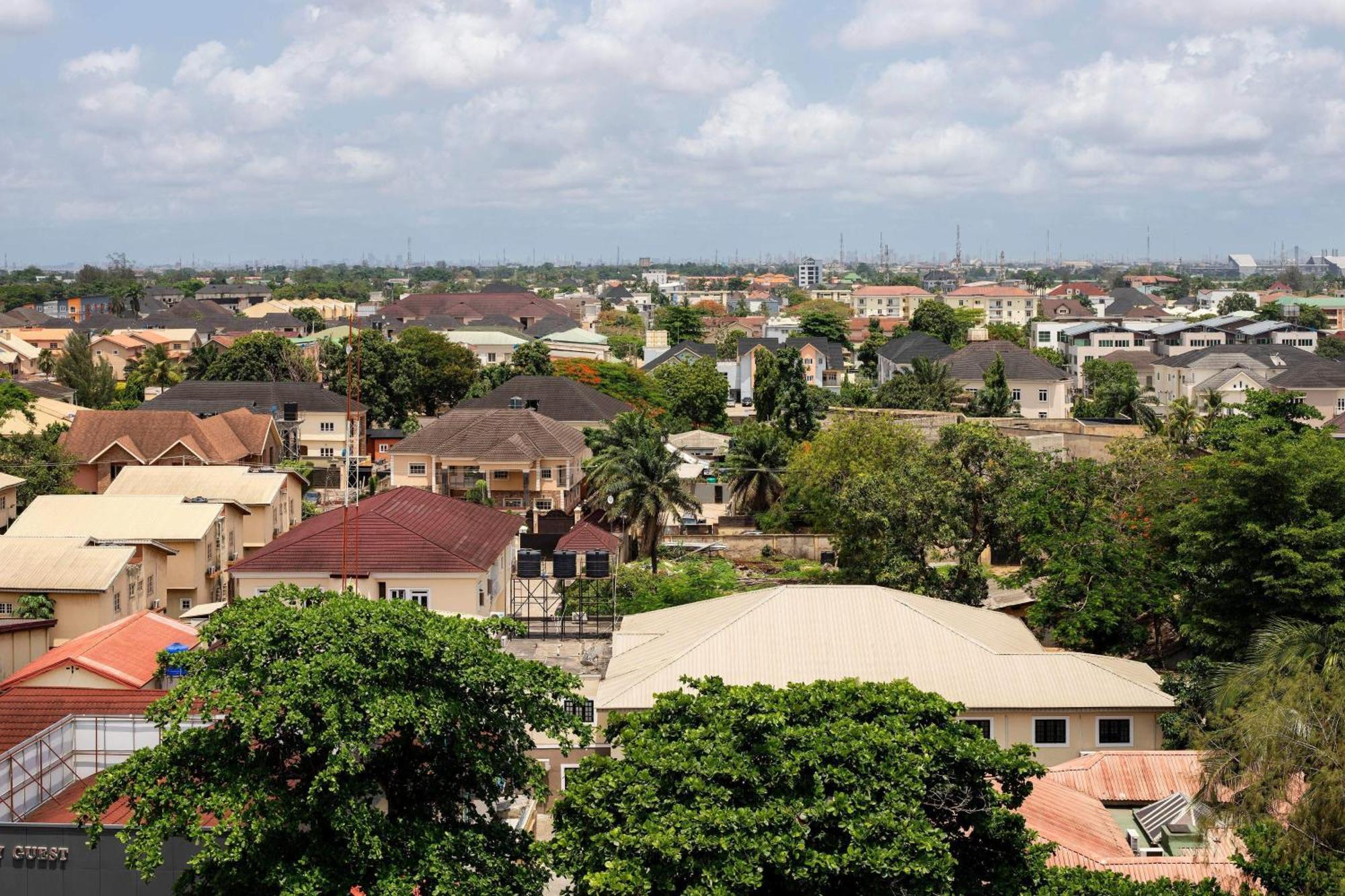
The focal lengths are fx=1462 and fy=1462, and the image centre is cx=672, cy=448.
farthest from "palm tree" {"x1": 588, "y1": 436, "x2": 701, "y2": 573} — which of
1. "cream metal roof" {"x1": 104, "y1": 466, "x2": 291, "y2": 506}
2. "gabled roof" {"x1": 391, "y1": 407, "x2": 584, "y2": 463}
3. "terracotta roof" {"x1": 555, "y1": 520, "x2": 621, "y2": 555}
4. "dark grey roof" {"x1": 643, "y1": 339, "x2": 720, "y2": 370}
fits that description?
"dark grey roof" {"x1": 643, "y1": 339, "x2": 720, "y2": 370}

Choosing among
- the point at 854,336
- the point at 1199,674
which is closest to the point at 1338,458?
the point at 1199,674

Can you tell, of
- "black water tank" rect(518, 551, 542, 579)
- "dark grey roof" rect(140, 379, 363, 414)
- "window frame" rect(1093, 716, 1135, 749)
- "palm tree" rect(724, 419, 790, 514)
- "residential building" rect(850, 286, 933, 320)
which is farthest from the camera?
"residential building" rect(850, 286, 933, 320)

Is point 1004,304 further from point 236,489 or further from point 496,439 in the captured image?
point 236,489

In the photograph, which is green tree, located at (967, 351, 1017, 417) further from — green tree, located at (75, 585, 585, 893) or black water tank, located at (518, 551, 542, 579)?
green tree, located at (75, 585, 585, 893)

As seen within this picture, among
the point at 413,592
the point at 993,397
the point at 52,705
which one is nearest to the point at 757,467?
the point at 413,592

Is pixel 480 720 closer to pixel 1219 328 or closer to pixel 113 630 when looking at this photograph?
pixel 113 630
